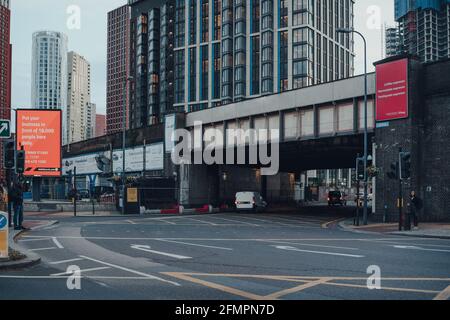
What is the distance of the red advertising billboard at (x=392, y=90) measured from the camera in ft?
92.3

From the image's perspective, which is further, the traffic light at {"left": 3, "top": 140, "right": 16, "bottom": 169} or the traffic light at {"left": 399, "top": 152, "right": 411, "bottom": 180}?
the traffic light at {"left": 399, "top": 152, "right": 411, "bottom": 180}

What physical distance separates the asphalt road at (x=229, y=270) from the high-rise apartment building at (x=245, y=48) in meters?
88.0

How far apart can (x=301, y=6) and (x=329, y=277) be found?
324ft

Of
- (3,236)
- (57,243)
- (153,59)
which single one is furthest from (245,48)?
(3,236)

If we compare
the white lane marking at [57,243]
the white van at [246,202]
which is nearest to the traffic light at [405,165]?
the white lane marking at [57,243]

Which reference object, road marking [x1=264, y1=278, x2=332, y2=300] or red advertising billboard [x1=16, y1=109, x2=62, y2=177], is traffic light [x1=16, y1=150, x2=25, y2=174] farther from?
red advertising billboard [x1=16, y1=109, x2=62, y2=177]

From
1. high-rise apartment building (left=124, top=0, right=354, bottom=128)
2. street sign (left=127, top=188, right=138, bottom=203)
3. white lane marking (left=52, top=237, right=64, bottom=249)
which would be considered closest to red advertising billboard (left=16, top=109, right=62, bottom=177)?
street sign (left=127, top=188, right=138, bottom=203)

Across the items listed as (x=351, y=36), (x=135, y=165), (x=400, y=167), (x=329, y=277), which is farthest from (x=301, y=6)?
(x=329, y=277)

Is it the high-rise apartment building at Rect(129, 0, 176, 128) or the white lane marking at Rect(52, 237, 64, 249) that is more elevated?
the high-rise apartment building at Rect(129, 0, 176, 128)

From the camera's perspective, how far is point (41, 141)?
43.3 meters

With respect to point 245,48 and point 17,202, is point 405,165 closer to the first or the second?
point 17,202

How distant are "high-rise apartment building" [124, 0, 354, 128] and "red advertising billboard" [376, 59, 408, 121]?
72.7m

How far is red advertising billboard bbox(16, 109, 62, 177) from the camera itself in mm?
42812

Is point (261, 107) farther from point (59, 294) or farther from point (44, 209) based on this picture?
point (59, 294)
